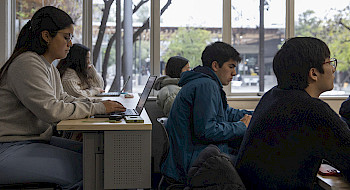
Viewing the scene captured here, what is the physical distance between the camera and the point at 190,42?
5.50m

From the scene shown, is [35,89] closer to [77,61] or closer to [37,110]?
[37,110]

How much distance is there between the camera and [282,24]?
5602mm

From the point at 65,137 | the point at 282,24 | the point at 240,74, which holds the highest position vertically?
the point at 282,24

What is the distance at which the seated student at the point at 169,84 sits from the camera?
3.88 m

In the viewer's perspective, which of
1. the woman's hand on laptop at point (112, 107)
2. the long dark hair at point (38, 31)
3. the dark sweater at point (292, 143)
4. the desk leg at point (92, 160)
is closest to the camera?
the dark sweater at point (292, 143)

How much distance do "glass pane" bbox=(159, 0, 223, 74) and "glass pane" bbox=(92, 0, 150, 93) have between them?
0.26m

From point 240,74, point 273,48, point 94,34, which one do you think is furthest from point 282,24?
point 94,34

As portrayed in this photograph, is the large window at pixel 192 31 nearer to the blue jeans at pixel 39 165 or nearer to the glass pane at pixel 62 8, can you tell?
the glass pane at pixel 62 8

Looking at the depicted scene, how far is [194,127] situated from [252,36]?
139 inches

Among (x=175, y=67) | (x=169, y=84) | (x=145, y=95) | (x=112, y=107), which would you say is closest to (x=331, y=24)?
(x=175, y=67)

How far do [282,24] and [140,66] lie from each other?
6.86 ft

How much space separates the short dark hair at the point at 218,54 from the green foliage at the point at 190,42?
9.04 ft

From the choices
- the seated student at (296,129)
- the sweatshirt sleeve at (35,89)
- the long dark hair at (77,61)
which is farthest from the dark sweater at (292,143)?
the long dark hair at (77,61)

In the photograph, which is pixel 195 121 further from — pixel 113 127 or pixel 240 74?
pixel 240 74
